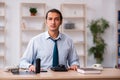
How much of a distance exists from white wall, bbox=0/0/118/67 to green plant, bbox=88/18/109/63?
8.8 inches

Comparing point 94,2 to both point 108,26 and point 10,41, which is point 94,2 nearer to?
point 108,26

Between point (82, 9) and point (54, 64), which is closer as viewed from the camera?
point (54, 64)

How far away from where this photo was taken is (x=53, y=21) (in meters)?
2.87

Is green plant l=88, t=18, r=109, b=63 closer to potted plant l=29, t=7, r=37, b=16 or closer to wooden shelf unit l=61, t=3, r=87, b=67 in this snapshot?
wooden shelf unit l=61, t=3, r=87, b=67

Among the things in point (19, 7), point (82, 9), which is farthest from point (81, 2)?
point (19, 7)

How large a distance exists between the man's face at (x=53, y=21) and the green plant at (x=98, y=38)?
Result: 4011mm

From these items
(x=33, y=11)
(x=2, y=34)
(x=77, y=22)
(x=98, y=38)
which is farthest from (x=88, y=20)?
(x=2, y=34)

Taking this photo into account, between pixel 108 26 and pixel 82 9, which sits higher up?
pixel 82 9

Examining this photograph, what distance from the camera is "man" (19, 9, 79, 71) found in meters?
2.86

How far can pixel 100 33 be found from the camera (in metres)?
6.96

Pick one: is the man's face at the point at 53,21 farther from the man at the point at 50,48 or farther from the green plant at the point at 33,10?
the green plant at the point at 33,10

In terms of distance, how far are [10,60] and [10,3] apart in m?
1.51

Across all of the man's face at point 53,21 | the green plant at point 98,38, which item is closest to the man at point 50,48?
the man's face at point 53,21

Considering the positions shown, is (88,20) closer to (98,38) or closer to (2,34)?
(98,38)
